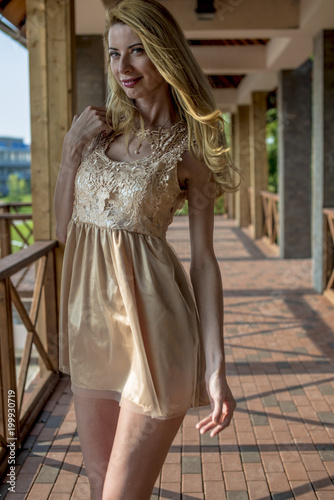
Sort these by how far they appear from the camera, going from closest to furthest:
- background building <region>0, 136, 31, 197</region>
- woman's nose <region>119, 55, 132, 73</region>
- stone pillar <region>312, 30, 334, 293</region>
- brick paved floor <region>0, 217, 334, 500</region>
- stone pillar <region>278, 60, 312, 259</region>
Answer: woman's nose <region>119, 55, 132, 73</region> < brick paved floor <region>0, 217, 334, 500</region> < stone pillar <region>312, 30, 334, 293</region> < background building <region>0, 136, 31, 197</region> < stone pillar <region>278, 60, 312, 259</region>

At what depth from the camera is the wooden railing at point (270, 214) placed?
33.5 ft

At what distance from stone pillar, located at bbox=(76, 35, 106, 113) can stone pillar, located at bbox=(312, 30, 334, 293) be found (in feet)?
7.87

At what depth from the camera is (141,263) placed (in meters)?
1.39

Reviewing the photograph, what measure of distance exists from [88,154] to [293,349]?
3.34 m

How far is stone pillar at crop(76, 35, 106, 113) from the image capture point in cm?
663

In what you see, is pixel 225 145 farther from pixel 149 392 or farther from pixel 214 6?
pixel 214 6

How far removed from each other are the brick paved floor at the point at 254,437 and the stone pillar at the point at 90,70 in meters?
3.13

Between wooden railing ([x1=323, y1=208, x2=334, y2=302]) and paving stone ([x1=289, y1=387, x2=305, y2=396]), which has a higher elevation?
wooden railing ([x1=323, y1=208, x2=334, y2=302])

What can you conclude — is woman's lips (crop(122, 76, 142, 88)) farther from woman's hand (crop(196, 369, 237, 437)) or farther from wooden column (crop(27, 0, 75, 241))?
wooden column (crop(27, 0, 75, 241))

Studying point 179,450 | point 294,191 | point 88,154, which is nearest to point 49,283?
point 179,450

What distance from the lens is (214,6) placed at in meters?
6.38

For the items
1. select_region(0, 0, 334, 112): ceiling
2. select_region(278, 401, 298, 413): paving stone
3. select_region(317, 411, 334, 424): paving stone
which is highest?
select_region(0, 0, 334, 112): ceiling

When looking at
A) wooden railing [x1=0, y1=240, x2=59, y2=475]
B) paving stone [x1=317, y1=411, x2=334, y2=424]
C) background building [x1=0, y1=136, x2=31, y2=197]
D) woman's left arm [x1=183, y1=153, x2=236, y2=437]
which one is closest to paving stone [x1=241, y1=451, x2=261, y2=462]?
paving stone [x1=317, y1=411, x2=334, y2=424]

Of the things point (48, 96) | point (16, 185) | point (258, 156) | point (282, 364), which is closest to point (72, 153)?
point (48, 96)
